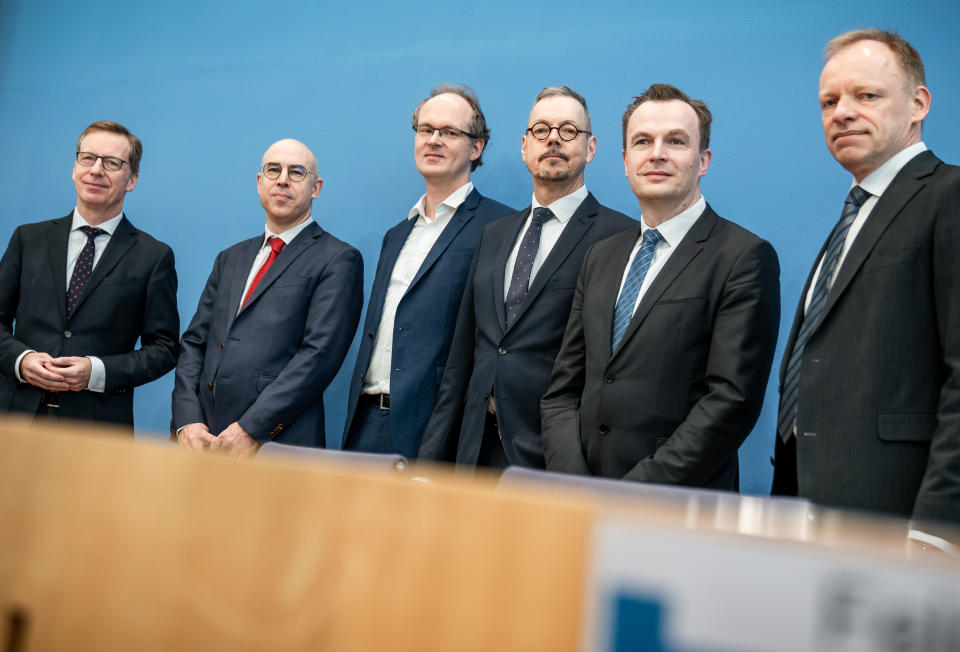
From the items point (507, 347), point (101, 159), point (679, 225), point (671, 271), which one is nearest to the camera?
point (671, 271)

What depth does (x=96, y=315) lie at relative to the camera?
297 centimetres

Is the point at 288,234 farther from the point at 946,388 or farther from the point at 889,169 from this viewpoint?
the point at 946,388

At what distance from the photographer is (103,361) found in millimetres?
2881

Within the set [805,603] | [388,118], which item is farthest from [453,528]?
[388,118]

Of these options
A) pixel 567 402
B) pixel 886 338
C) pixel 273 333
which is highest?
pixel 886 338

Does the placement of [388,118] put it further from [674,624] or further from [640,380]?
[674,624]

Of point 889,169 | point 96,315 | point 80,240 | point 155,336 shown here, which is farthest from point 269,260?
point 889,169

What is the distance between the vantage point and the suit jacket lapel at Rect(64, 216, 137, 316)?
298 cm

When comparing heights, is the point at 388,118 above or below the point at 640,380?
above

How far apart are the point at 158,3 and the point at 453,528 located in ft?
14.7

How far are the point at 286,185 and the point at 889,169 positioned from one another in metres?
1.98

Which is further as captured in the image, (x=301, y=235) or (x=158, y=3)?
(x=158, y=3)

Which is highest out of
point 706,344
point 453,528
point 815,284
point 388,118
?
point 388,118

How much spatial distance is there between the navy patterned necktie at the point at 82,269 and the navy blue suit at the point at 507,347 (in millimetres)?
1470
